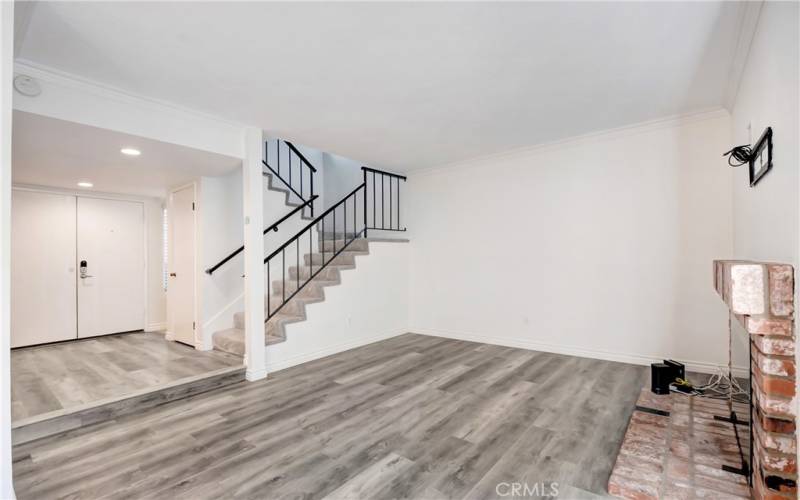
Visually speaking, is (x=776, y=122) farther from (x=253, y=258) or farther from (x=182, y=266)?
(x=182, y=266)

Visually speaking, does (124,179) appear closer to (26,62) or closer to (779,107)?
(26,62)

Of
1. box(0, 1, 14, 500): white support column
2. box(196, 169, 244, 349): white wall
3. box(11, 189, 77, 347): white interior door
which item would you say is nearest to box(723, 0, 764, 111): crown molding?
box(0, 1, 14, 500): white support column

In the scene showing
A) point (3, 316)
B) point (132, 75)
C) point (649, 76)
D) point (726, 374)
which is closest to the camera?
point (3, 316)

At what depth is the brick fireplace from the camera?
1536 mm

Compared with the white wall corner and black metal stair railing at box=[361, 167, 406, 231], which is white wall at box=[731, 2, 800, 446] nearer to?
black metal stair railing at box=[361, 167, 406, 231]

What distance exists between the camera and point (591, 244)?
447 cm

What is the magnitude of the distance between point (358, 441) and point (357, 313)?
8.91ft

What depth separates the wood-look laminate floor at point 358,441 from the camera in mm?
2113

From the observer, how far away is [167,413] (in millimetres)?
3092

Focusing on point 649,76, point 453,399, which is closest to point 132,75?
point 453,399

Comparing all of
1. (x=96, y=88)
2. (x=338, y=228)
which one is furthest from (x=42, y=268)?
(x=338, y=228)

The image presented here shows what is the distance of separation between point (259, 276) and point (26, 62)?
2.32 metres

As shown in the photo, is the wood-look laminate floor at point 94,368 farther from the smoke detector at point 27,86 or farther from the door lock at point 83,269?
the smoke detector at point 27,86
